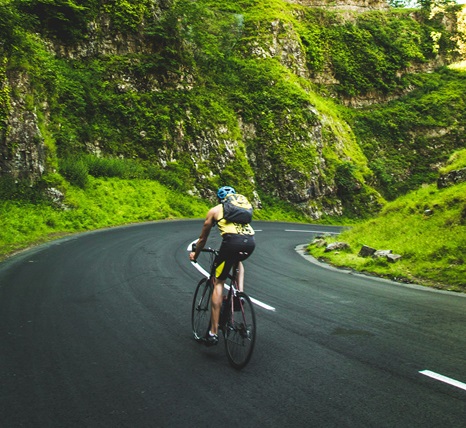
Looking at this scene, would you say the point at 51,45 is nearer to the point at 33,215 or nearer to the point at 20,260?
the point at 33,215

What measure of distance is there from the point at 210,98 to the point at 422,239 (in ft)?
84.0

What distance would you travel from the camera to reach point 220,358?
465 cm

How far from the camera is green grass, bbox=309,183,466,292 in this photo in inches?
391

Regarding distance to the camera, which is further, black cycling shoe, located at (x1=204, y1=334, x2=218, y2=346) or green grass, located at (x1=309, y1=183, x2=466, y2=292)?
green grass, located at (x1=309, y1=183, x2=466, y2=292)

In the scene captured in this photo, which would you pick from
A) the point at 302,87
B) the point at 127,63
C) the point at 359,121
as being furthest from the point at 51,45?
the point at 359,121

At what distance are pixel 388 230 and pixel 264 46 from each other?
3257cm

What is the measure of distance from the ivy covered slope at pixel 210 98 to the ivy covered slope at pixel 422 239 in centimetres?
1497

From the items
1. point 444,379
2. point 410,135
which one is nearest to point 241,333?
point 444,379

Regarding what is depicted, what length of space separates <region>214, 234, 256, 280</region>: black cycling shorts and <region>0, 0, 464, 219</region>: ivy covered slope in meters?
15.3

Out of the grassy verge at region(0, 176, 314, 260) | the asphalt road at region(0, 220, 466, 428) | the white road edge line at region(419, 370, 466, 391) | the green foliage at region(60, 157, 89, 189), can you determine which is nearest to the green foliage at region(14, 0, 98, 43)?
the green foliage at region(60, 157, 89, 189)

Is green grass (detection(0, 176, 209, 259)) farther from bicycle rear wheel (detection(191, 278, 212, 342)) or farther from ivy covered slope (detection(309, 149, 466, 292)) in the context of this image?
ivy covered slope (detection(309, 149, 466, 292))

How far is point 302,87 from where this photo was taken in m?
42.2

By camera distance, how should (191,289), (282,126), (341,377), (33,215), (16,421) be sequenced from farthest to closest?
(282,126) → (33,215) → (191,289) → (341,377) → (16,421)

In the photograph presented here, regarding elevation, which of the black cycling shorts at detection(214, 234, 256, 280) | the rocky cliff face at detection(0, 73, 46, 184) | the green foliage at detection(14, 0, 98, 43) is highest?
the green foliage at detection(14, 0, 98, 43)
